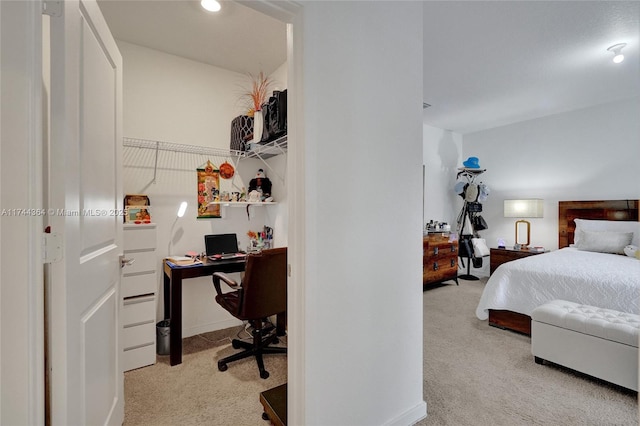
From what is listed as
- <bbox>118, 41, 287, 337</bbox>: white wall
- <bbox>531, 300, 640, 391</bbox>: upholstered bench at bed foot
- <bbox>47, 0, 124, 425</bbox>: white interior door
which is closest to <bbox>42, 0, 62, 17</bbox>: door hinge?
<bbox>47, 0, 124, 425</bbox>: white interior door

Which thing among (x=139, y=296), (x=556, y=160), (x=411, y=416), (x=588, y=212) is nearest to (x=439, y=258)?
(x=588, y=212)

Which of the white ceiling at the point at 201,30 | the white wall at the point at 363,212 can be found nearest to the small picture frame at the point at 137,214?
the white ceiling at the point at 201,30

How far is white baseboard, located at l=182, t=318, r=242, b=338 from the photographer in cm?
279

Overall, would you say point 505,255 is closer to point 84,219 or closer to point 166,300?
point 166,300

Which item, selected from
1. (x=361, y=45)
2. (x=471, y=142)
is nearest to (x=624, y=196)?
(x=471, y=142)

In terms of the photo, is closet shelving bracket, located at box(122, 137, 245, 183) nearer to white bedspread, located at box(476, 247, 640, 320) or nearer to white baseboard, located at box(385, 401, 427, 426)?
white baseboard, located at box(385, 401, 427, 426)

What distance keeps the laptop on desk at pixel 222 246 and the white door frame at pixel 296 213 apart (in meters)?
1.60

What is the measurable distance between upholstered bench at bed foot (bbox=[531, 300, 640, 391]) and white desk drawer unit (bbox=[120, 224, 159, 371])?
3.01 meters

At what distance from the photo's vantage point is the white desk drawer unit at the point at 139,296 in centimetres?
220

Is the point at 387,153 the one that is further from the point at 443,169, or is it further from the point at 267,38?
the point at 443,169

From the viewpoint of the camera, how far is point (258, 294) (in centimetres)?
218

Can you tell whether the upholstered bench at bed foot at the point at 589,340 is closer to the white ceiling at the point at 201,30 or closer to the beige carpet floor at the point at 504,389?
the beige carpet floor at the point at 504,389

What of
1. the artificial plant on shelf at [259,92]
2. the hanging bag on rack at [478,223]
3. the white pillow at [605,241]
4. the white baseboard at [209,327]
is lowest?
the white baseboard at [209,327]

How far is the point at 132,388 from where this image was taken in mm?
1970
